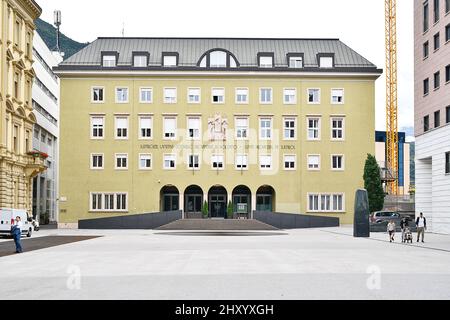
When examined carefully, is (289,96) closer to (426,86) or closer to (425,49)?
(425,49)

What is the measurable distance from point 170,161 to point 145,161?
8.39 ft

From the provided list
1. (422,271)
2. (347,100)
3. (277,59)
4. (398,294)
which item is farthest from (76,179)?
(398,294)

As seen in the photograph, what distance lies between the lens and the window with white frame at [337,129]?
2827 inches

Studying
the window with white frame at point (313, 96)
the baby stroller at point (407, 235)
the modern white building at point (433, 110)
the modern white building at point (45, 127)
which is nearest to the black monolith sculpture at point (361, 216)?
the baby stroller at point (407, 235)

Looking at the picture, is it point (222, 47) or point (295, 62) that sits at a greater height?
point (222, 47)

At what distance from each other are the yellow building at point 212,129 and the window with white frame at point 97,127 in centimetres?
11

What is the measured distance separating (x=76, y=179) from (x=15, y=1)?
21.5 metres

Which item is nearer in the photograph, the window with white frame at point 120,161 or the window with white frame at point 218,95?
the window with white frame at point 120,161

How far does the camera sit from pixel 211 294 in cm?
1309

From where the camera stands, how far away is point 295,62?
72.8 metres

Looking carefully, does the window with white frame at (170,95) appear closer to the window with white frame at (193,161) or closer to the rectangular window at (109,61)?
the window with white frame at (193,161)

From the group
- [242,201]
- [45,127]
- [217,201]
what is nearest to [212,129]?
[217,201]

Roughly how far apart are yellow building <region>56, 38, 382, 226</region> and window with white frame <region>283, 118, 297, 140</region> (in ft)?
0.34
